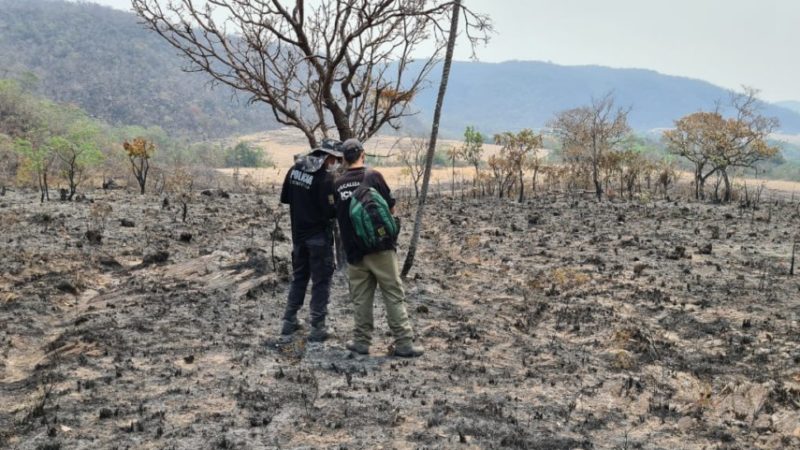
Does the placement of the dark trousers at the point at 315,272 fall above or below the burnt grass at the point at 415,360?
above

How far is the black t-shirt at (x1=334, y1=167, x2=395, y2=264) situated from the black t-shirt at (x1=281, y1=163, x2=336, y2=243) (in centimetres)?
20

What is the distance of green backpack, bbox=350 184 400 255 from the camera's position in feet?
16.7

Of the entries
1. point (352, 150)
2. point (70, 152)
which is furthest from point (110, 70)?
point (352, 150)

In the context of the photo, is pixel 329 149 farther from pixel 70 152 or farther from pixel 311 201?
pixel 70 152

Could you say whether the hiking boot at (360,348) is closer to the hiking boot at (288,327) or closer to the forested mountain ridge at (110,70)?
the hiking boot at (288,327)

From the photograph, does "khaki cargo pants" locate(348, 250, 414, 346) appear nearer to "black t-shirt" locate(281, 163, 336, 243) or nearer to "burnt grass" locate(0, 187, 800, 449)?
"burnt grass" locate(0, 187, 800, 449)

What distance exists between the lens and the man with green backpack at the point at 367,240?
16.8 ft

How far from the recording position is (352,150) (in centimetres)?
524

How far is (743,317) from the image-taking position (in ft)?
22.7

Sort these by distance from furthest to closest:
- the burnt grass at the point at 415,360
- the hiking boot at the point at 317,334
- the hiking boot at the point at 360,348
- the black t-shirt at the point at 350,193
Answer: the hiking boot at the point at 317,334
the hiking boot at the point at 360,348
the black t-shirt at the point at 350,193
the burnt grass at the point at 415,360

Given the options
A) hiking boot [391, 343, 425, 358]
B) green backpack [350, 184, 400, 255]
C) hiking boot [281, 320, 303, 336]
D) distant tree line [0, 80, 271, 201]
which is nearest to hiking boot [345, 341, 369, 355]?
hiking boot [391, 343, 425, 358]

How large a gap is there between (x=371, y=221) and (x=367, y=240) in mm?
167

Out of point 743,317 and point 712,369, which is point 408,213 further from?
point 712,369

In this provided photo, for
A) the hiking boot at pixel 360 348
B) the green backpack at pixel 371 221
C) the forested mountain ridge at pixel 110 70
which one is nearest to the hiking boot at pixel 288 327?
the hiking boot at pixel 360 348
